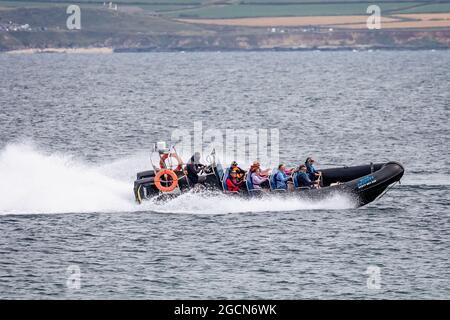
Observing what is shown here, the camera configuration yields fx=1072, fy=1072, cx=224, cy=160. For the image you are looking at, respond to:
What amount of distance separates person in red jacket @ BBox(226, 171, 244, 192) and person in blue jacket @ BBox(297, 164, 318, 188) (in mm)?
1942

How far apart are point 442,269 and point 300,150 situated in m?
25.2

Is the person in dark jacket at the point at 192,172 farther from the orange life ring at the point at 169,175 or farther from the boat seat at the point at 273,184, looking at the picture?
the boat seat at the point at 273,184

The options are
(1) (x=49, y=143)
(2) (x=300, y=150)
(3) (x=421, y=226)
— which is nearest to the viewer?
(3) (x=421, y=226)

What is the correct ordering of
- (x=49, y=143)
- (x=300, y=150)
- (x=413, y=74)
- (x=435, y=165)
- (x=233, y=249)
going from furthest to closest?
(x=413, y=74) → (x=49, y=143) → (x=300, y=150) → (x=435, y=165) → (x=233, y=249)

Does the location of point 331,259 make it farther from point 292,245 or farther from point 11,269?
point 11,269

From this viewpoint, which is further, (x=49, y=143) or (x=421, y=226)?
(x=49, y=143)

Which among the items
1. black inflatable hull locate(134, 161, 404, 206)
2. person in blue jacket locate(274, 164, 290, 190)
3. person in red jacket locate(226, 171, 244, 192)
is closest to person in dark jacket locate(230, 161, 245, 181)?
person in red jacket locate(226, 171, 244, 192)

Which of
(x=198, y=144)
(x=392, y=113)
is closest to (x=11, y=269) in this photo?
(x=198, y=144)

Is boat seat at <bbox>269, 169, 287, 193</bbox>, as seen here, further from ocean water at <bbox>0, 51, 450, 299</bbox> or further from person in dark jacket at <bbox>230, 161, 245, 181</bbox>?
person in dark jacket at <bbox>230, 161, 245, 181</bbox>

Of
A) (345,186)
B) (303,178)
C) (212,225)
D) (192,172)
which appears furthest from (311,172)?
(212,225)

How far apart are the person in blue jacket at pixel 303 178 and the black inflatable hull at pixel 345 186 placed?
0.23 meters

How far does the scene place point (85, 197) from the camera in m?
Answer: 38.5

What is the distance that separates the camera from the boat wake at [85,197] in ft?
120
